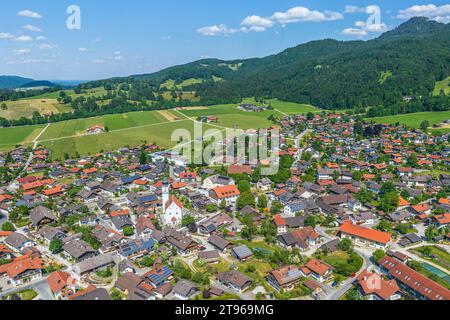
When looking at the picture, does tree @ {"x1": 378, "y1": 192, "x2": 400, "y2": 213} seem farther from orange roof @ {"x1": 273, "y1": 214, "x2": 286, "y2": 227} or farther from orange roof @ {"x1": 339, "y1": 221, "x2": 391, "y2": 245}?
orange roof @ {"x1": 273, "y1": 214, "x2": 286, "y2": 227}

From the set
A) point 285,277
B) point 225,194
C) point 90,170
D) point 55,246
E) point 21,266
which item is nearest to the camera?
point 285,277

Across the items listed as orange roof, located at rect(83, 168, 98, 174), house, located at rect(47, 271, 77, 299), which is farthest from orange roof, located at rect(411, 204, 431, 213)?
orange roof, located at rect(83, 168, 98, 174)

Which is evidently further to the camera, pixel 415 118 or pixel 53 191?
pixel 415 118

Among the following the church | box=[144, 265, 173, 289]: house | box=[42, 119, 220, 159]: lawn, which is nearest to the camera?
box=[144, 265, 173, 289]: house

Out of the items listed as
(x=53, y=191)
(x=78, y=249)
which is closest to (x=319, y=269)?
(x=78, y=249)

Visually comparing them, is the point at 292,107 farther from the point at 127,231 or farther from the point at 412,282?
the point at 412,282
